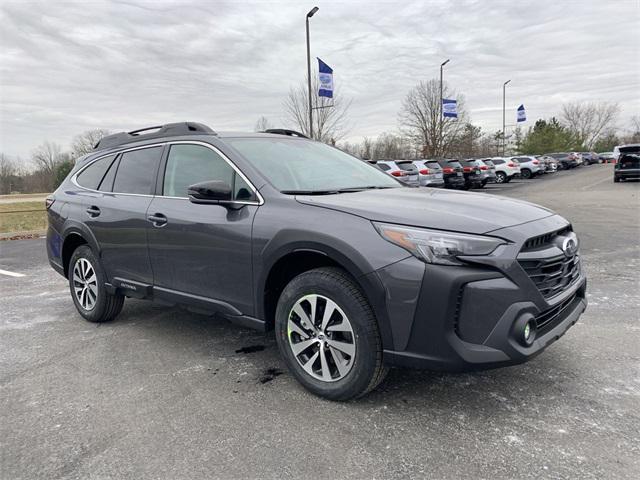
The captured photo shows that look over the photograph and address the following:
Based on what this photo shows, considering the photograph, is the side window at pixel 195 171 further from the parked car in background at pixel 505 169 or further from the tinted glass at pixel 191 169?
the parked car in background at pixel 505 169

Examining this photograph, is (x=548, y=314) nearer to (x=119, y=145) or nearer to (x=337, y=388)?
(x=337, y=388)

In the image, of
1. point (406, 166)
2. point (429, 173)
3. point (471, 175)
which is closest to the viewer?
point (406, 166)

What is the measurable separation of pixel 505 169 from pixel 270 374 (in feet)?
103

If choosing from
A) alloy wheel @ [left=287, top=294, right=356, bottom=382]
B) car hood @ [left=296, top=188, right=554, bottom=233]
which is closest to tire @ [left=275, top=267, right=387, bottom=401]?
alloy wheel @ [left=287, top=294, right=356, bottom=382]

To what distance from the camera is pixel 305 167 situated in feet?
12.4

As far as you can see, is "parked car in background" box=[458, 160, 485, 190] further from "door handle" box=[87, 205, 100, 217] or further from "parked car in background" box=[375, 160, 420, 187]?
"door handle" box=[87, 205, 100, 217]

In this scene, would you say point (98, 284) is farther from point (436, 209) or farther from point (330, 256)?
point (436, 209)

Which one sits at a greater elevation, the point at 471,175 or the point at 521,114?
the point at 521,114

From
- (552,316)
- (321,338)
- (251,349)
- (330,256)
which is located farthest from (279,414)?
(552,316)

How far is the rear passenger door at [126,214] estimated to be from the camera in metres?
4.12

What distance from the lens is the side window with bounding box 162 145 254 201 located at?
3463 mm

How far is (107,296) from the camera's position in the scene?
467cm

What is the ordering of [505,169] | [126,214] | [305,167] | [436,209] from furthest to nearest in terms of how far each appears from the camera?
[505,169], [126,214], [305,167], [436,209]

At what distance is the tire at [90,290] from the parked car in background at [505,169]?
30.3m
